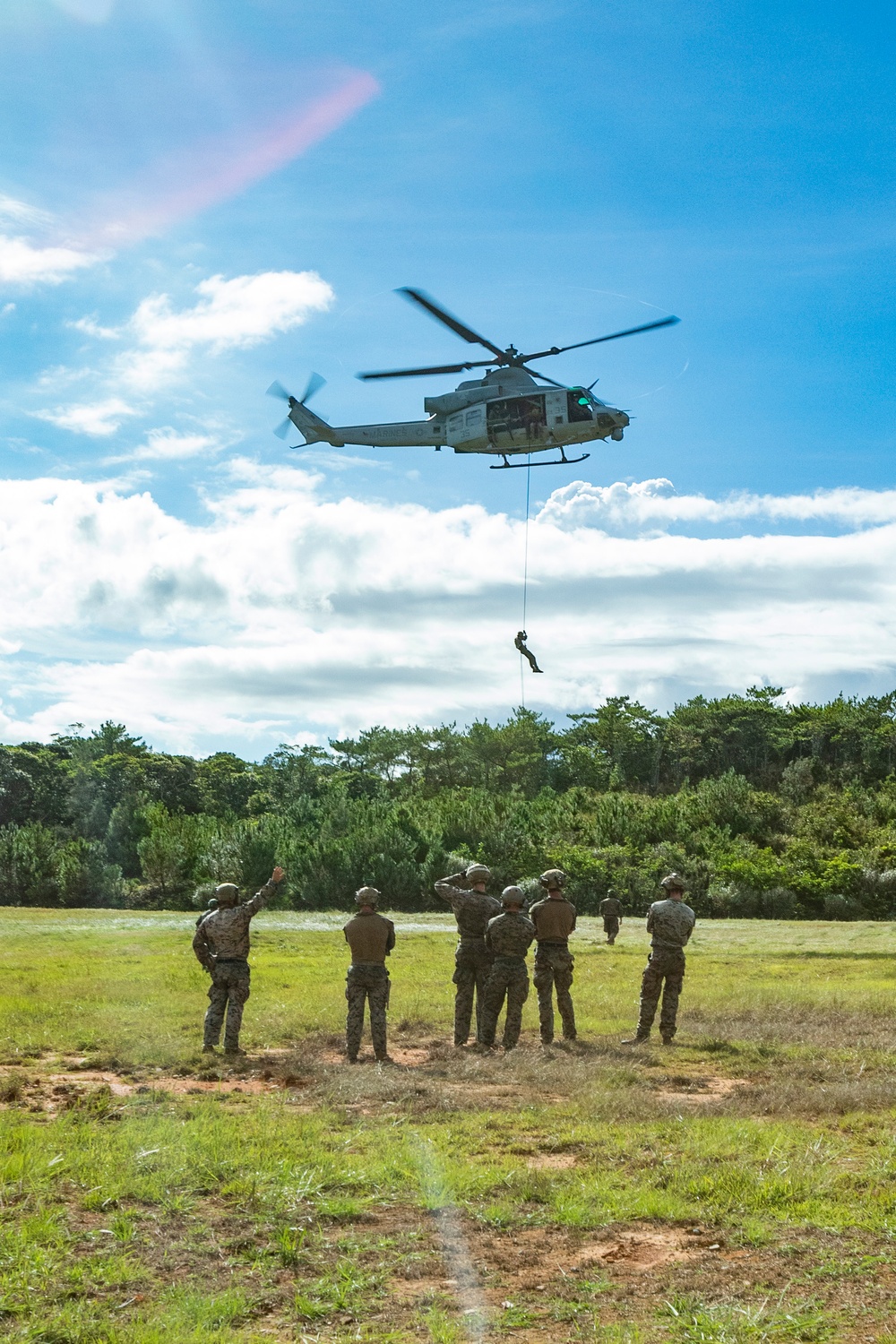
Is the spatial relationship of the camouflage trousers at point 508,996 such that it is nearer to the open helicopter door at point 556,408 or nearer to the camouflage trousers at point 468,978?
the camouflage trousers at point 468,978

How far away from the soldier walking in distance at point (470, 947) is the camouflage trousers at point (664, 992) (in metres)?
2.29

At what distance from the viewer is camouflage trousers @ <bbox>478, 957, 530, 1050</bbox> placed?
53.8 feet

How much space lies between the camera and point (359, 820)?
59.8m

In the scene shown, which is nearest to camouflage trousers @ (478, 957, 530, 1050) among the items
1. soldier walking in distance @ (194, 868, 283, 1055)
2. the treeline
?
soldier walking in distance @ (194, 868, 283, 1055)

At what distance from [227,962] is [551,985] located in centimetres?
462

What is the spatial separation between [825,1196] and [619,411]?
18.5 m

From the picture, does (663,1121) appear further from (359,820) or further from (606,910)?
(359,820)

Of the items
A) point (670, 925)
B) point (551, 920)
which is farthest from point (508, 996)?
point (670, 925)

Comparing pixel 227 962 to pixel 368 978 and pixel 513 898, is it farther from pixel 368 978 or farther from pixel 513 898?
pixel 513 898

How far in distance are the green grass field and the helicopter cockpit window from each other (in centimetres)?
1233

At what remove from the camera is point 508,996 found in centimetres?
1656

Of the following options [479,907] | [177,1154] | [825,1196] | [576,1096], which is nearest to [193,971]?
[479,907]

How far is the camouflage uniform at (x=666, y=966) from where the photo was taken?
1692cm

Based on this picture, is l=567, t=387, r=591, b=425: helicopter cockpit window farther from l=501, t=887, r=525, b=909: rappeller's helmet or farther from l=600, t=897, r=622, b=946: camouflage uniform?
l=600, t=897, r=622, b=946: camouflage uniform
